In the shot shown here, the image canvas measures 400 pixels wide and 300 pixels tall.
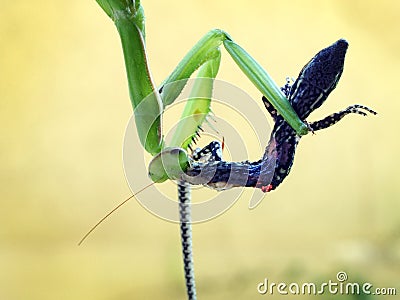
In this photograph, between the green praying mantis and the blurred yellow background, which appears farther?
the blurred yellow background

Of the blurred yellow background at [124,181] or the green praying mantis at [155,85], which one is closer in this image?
the green praying mantis at [155,85]

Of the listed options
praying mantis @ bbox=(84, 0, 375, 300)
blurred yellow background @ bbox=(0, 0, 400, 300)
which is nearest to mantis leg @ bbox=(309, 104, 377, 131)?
praying mantis @ bbox=(84, 0, 375, 300)

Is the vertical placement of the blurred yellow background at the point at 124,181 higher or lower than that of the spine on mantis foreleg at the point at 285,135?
higher

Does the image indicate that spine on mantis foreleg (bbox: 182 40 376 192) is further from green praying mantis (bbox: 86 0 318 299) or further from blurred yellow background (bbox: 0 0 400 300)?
blurred yellow background (bbox: 0 0 400 300)

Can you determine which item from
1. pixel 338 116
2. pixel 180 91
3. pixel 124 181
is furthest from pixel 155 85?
pixel 124 181

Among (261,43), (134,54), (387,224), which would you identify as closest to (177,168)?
(134,54)

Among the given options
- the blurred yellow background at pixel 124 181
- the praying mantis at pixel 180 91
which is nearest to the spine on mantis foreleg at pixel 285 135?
the praying mantis at pixel 180 91

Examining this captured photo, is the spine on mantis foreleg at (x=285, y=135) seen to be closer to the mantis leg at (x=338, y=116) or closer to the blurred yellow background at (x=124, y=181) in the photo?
the mantis leg at (x=338, y=116)
